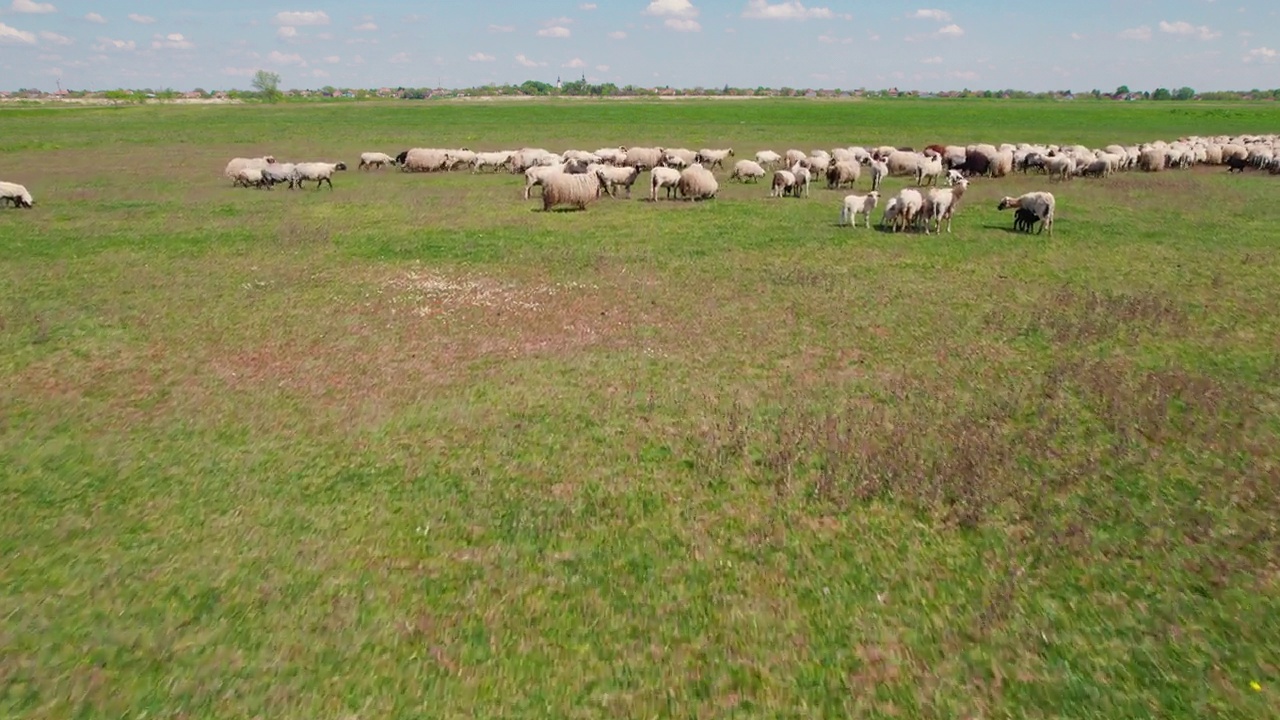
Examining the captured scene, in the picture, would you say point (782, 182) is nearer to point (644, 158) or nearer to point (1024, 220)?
point (1024, 220)

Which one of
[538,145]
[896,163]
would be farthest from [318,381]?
[538,145]

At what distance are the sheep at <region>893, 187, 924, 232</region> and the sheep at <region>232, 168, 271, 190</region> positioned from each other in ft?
87.5

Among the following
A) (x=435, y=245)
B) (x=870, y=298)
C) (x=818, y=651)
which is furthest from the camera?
(x=435, y=245)

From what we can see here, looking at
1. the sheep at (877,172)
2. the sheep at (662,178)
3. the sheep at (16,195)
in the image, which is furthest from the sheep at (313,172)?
the sheep at (877,172)

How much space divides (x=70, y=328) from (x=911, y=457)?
14.1 meters

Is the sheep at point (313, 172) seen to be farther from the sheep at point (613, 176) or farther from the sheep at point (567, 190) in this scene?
the sheep at point (567, 190)

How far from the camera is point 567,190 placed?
2591cm

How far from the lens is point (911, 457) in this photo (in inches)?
338

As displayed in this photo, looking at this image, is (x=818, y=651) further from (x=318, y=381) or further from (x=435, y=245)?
(x=435, y=245)

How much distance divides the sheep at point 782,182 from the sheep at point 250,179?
22131 millimetres

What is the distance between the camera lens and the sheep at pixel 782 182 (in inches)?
1137

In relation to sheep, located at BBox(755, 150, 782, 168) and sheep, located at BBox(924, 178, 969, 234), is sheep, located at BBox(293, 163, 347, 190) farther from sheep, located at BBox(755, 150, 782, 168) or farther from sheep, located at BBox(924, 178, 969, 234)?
sheep, located at BBox(924, 178, 969, 234)

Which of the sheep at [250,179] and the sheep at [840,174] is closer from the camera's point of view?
the sheep at [840,174]

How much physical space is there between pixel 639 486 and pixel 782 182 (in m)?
23.4
